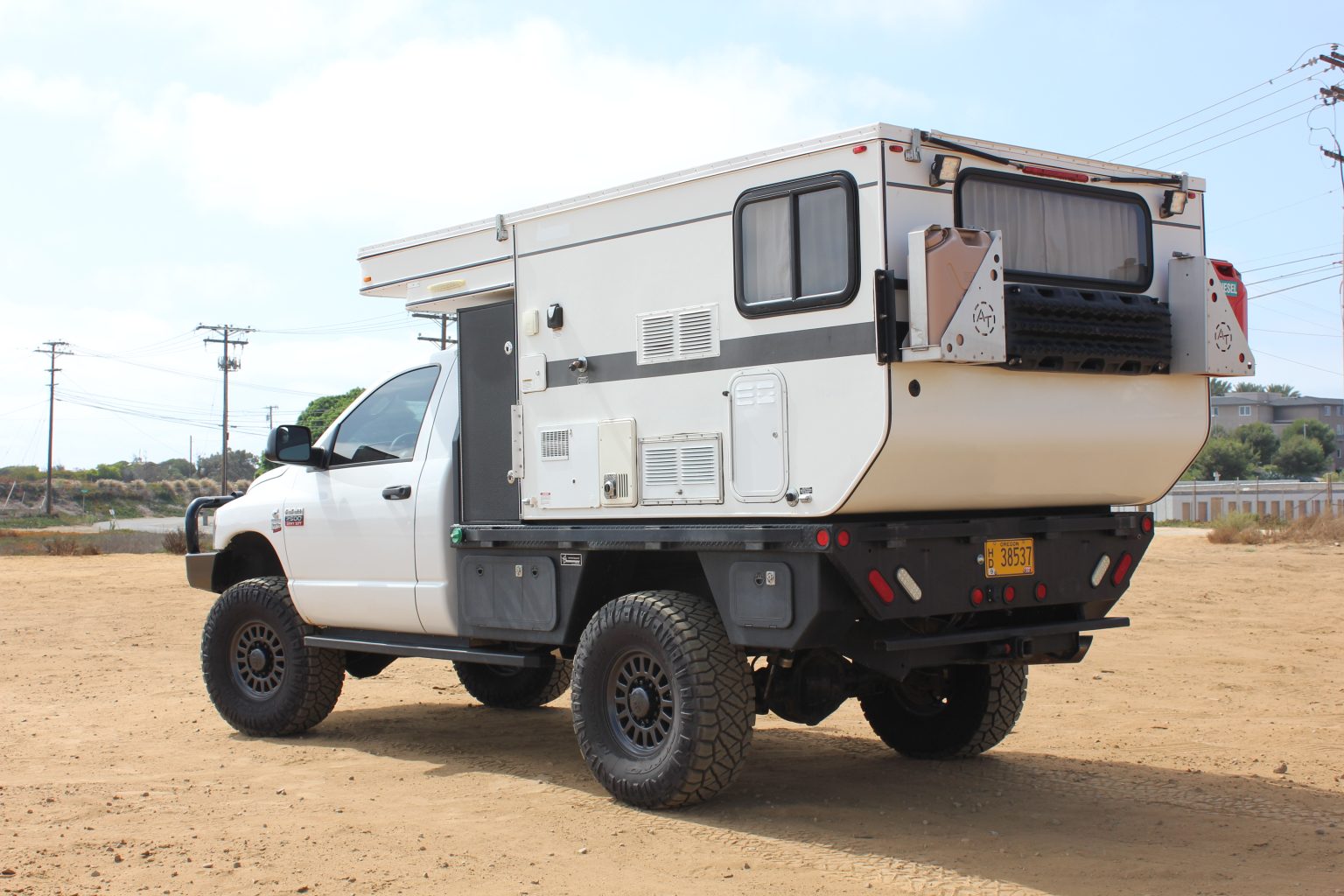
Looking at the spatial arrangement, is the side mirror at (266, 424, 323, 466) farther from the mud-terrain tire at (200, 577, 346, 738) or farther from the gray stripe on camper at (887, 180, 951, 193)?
the gray stripe on camper at (887, 180, 951, 193)

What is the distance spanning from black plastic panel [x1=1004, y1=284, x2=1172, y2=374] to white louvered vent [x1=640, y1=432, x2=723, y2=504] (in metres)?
1.43

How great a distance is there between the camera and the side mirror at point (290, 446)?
8500mm

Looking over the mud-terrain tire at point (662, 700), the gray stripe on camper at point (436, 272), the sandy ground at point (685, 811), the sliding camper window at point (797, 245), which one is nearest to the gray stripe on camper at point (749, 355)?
the sliding camper window at point (797, 245)

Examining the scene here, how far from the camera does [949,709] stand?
7.72m

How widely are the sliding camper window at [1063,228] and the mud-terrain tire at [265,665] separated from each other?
4995 millimetres

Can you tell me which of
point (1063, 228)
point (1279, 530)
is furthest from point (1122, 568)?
point (1279, 530)

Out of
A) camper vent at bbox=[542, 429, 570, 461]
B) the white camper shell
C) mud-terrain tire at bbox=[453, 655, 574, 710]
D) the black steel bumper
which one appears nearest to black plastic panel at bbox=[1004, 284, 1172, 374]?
the white camper shell

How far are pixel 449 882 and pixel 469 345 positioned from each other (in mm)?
3350

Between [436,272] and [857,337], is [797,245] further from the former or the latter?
[436,272]

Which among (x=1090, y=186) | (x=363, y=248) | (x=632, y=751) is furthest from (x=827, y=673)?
(x=363, y=248)

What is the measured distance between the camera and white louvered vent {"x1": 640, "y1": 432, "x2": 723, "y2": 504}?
636 cm

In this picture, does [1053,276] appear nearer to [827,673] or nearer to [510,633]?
[827,673]

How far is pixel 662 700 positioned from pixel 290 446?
3.33 metres

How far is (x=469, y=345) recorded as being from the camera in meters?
7.79
